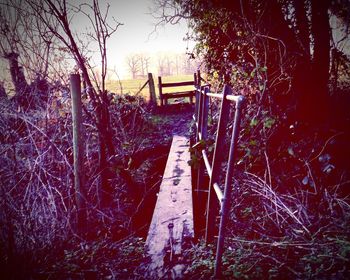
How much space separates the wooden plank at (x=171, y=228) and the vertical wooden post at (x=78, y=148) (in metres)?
0.80

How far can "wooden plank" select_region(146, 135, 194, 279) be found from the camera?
1.89 metres

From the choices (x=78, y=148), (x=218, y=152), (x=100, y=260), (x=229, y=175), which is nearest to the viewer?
(x=229, y=175)

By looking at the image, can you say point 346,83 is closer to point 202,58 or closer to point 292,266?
point 202,58

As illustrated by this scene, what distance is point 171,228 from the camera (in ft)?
7.53

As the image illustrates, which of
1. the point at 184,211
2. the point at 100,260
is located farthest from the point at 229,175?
the point at 100,260

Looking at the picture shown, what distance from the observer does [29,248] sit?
7.47 feet

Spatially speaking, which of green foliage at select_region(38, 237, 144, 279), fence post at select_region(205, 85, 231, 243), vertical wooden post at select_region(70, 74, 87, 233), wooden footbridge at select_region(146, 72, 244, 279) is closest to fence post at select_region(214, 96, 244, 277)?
wooden footbridge at select_region(146, 72, 244, 279)

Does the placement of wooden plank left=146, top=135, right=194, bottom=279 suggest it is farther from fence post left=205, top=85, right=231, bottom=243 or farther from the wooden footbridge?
fence post left=205, top=85, right=231, bottom=243

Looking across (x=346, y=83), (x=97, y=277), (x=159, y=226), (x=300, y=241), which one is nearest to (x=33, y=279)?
(x=97, y=277)

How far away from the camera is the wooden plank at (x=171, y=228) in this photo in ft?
6.21

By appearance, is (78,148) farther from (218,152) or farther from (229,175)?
(229,175)

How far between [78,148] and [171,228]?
1211mm

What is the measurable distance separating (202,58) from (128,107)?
8.71 feet

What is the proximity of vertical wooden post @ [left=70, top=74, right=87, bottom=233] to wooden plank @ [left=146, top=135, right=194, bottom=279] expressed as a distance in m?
0.80
